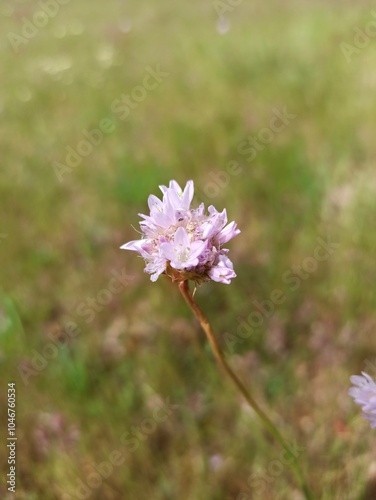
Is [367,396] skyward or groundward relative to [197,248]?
groundward

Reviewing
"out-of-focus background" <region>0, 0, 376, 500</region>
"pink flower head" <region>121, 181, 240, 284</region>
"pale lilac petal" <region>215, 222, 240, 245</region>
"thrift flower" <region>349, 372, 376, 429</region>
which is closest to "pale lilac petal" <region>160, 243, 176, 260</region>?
"pink flower head" <region>121, 181, 240, 284</region>

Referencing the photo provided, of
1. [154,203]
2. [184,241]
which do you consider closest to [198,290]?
[154,203]

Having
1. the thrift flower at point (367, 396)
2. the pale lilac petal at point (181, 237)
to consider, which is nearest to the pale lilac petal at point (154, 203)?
the pale lilac petal at point (181, 237)

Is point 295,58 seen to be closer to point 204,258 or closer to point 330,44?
point 330,44

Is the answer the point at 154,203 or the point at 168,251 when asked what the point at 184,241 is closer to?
the point at 168,251

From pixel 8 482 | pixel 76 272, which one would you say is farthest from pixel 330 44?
pixel 8 482

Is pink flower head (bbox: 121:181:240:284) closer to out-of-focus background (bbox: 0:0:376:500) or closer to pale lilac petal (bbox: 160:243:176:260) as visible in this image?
pale lilac petal (bbox: 160:243:176:260)

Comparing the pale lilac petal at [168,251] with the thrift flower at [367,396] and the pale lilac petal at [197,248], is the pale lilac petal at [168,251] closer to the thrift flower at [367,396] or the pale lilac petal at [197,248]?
the pale lilac petal at [197,248]
